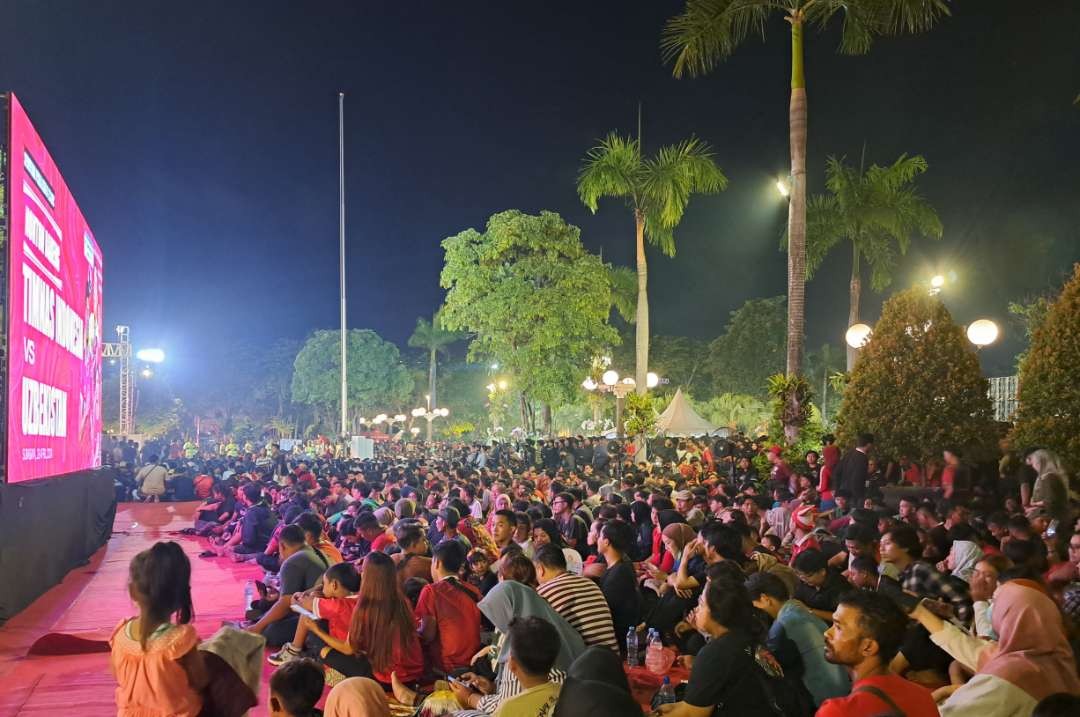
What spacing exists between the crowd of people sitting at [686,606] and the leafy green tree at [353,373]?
53.1 meters

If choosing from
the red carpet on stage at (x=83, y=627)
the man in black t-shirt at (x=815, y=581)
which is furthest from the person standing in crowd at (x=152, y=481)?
the man in black t-shirt at (x=815, y=581)

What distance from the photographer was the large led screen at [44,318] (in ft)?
28.1

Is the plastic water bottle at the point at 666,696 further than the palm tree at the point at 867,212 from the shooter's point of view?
No

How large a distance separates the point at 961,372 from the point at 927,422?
0.81 metres

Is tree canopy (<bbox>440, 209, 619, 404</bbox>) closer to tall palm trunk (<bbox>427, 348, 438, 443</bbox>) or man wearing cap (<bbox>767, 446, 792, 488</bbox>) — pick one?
man wearing cap (<bbox>767, 446, 792, 488</bbox>)

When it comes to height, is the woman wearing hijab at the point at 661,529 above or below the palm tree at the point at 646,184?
below

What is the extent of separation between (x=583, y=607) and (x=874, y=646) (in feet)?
8.81

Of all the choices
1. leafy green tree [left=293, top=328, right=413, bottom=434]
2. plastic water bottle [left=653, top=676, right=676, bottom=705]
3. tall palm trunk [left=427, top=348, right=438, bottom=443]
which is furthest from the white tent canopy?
tall palm trunk [left=427, top=348, right=438, bottom=443]

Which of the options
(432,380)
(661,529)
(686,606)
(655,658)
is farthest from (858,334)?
(432,380)

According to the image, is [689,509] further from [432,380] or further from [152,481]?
[432,380]

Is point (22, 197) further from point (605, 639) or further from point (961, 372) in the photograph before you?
point (961, 372)

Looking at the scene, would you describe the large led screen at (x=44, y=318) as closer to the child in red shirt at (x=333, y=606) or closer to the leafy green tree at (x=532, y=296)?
the child in red shirt at (x=333, y=606)

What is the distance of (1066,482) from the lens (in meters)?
10.6

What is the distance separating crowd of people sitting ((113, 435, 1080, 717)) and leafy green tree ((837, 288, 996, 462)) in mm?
619
